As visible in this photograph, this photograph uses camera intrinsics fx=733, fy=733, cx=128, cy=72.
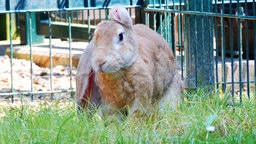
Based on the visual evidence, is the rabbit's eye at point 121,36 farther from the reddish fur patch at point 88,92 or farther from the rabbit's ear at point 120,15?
the reddish fur patch at point 88,92

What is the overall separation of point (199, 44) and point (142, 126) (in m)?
2.31

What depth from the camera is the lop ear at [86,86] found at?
5980 millimetres

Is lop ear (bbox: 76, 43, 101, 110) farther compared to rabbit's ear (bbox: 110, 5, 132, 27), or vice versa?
lop ear (bbox: 76, 43, 101, 110)

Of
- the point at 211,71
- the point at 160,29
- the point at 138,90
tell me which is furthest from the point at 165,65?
the point at 160,29

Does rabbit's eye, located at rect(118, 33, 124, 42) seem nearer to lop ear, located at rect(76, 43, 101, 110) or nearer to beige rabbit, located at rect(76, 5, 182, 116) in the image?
beige rabbit, located at rect(76, 5, 182, 116)

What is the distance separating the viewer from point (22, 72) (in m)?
10.2

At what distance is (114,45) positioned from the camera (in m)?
5.63

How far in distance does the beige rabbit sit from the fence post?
4.18ft

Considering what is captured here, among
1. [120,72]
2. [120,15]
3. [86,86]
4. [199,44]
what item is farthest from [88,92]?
[199,44]

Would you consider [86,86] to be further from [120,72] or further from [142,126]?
[142,126]

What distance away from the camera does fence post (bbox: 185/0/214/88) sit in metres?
7.46

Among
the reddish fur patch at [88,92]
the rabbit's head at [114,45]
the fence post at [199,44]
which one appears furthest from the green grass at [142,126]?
the fence post at [199,44]

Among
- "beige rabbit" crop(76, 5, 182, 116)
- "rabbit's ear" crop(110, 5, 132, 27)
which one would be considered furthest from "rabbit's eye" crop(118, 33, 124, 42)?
"rabbit's ear" crop(110, 5, 132, 27)

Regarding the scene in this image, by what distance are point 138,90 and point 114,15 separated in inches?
24.6
